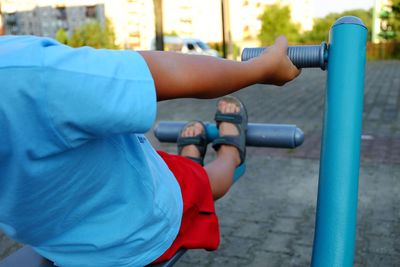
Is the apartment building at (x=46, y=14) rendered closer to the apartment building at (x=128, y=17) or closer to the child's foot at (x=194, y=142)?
the apartment building at (x=128, y=17)

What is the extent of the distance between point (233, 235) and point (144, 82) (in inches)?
57.5

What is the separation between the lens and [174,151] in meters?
3.66

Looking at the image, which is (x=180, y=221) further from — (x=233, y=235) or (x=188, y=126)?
(x=233, y=235)

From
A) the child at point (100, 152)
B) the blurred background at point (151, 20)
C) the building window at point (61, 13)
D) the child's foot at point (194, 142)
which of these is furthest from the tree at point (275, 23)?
the child at point (100, 152)

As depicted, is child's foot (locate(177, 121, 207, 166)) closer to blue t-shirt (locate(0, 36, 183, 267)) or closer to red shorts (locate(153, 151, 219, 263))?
red shorts (locate(153, 151, 219, 263))

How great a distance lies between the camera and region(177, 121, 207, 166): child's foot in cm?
176

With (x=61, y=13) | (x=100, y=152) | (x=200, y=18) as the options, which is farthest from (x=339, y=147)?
(x=200, y=18)

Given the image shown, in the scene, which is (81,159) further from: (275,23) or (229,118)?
(275,23)

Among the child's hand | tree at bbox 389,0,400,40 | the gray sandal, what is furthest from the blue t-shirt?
tree at bbox 389,0,400,40

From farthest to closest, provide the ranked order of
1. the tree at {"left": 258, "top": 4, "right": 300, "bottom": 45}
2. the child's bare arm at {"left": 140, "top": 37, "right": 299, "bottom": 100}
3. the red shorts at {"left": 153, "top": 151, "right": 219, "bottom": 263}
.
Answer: the tree at {"left": 258, "top": 4, "right": 300, "bottom": 45}
the red shorts at {"left": 153, "top": 151, "right": 219, "bottom": 263}
the child's bare arm at {"left": 140, "top": 37, "right": 299, "bottom": 100}

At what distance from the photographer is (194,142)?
5.85 feet

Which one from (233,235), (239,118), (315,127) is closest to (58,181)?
(239,118)

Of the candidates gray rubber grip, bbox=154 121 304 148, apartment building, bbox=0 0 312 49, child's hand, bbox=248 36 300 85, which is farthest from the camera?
apartment building, bbox=0 0 312 49

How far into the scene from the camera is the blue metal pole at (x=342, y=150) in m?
1.06
